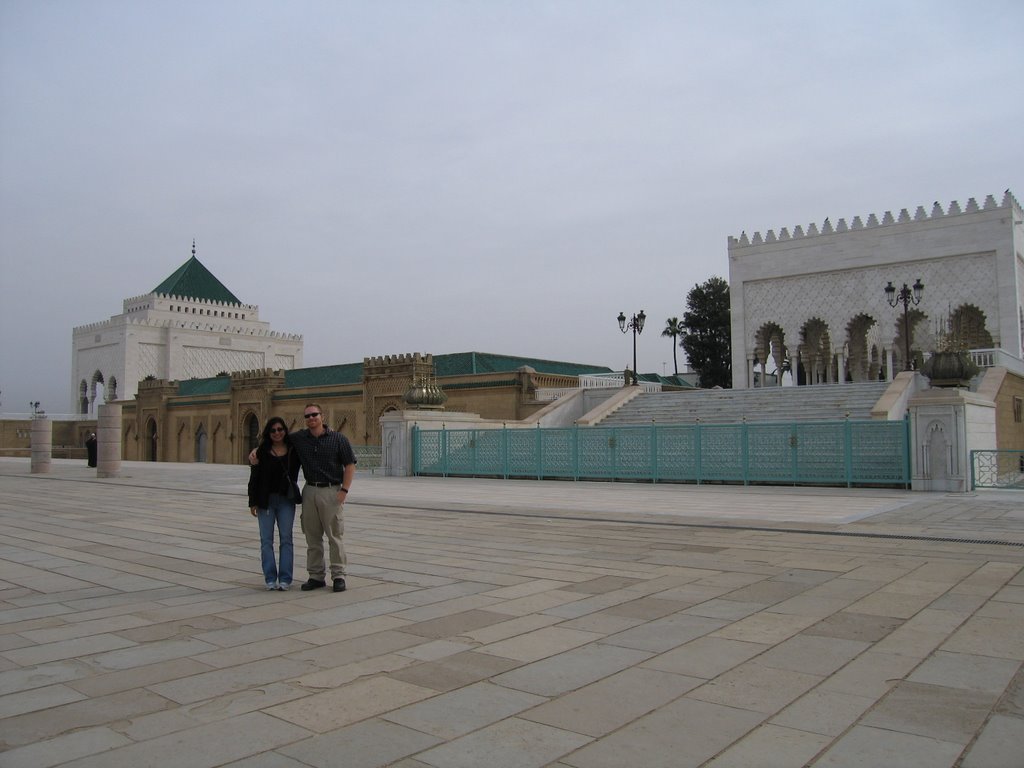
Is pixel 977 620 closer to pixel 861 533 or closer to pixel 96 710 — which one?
pixel 861 533

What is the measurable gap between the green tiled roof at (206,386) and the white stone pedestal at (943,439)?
34.0m

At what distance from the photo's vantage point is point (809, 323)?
116 ft

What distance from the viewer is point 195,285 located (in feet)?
198

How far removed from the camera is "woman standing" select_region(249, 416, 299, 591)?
6.50 meters

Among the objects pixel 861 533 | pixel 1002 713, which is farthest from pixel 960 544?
pixel 1002 713

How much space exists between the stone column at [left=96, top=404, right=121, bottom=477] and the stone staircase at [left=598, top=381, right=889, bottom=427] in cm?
1415

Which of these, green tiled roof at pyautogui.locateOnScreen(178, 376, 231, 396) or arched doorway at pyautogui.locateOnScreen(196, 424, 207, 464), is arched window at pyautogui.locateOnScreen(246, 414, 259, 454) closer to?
green tiled roof at pyautogui.locateOnScreen(178, 376, 231, 396)

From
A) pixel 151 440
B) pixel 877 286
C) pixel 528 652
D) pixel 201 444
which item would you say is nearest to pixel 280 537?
pixel 528 652

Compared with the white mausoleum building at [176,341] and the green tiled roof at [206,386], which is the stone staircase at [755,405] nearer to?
the green tiled roof at [206,386]

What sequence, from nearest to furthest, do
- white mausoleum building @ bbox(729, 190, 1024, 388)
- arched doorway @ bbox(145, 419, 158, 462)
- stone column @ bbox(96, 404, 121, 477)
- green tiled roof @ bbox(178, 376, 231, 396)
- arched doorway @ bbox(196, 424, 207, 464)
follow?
1. stone column @ bbox(96, 404, 121, 477)
2. white mausoleum building @ bbox(729, 190, 1024, 388)
3. arched doorway @ bbox(196, 424, 207, 464)
4. green tiled roof @ bbox(178, 376, 231, 396)
5. arched doorway @ bbox(145, 419, 158, 462)

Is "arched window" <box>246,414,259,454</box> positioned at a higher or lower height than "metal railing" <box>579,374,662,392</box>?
lower

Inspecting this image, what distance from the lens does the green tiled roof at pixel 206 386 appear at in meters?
42.8

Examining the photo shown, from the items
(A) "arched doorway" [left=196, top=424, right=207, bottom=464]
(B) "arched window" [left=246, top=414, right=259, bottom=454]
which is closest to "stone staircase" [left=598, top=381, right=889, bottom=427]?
(B) "arched window" [left=246, top=414, right=259, bottom=454]

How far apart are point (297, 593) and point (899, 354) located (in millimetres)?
36265
